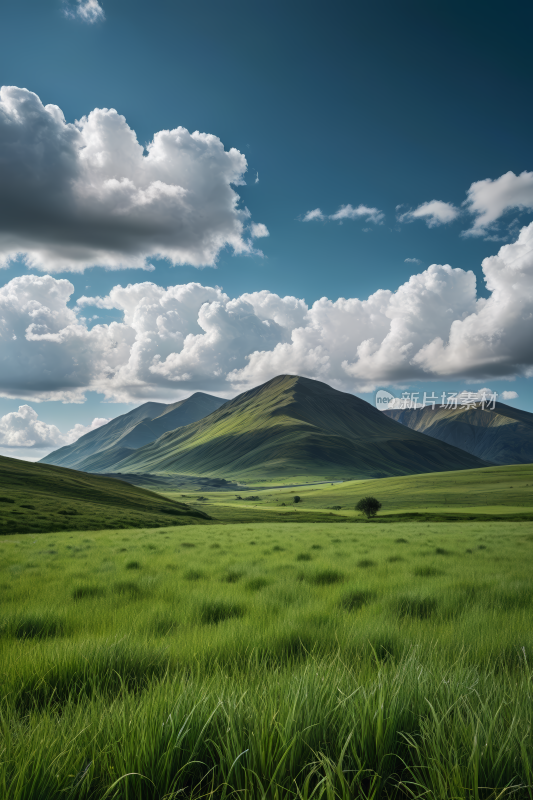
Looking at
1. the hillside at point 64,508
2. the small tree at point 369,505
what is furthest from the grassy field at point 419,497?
the hillside at point 64,508

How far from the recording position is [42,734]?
69.7 inches

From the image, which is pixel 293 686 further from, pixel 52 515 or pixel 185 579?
pixel 52 515

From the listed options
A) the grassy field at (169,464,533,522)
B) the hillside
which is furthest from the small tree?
the hillside

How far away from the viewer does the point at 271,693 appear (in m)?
2.08

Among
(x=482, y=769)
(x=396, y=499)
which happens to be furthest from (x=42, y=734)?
(x=396, y=499)

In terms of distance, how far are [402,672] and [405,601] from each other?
323 cm

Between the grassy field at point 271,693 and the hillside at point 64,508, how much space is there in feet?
120

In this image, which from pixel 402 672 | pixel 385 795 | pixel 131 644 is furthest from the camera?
pixel 131 644

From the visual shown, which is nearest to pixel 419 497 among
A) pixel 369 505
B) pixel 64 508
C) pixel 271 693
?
pixel 369 505

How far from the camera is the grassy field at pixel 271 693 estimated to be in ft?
5.00

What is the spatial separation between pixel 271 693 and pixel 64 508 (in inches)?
2431

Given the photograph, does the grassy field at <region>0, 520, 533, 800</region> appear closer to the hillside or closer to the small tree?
the hillside

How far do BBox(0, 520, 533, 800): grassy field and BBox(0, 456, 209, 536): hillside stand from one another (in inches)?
1444

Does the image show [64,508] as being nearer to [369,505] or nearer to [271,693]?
[369,505]
